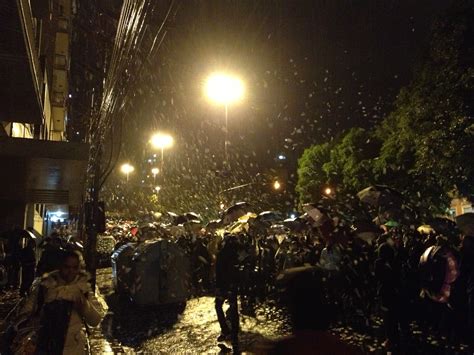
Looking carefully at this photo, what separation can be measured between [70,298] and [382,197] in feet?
28.0

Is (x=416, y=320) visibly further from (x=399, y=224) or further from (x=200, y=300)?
(x=200, y=300)

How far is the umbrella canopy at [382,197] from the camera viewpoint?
433 inches

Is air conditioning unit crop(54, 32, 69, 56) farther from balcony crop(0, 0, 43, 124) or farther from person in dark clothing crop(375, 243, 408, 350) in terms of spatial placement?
person in dark clothing crop(375, 243, 408, 350)

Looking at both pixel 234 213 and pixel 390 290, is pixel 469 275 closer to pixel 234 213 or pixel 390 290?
pixel 390 290

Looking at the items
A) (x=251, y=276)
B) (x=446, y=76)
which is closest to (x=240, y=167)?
(x=446, y=76)

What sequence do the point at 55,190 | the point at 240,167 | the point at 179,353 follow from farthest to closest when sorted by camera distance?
the point at 240,167 → the point at 55,190 → the point at 179,353

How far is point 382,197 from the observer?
10969 mm

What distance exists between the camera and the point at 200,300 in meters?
12.3

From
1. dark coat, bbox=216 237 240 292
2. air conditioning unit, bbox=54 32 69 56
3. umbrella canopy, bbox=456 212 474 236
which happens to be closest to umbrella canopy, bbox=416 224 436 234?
umbrella canopy, bbox=456 212 474 236

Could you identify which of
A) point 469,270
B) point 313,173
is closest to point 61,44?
point 469,270

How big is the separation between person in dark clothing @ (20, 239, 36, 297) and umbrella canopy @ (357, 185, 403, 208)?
9.23 m

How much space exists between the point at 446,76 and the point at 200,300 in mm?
13330

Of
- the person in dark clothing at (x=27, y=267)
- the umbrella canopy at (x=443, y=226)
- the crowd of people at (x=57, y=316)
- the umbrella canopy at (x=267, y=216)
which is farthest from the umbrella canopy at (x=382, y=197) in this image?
the person in dark clothing at (x=27, y=267)

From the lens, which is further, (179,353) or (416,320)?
(416,320)
